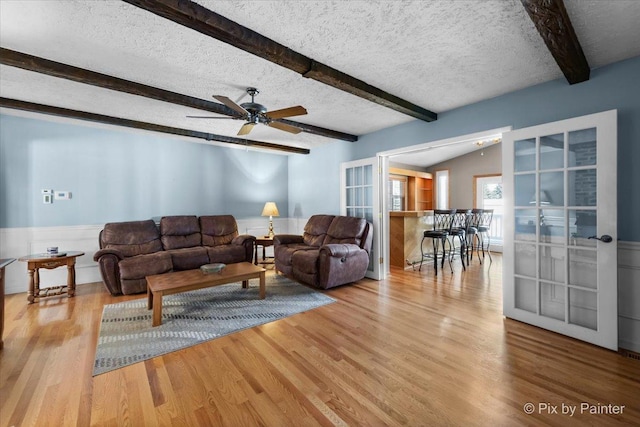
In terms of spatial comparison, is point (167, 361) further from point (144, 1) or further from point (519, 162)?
point (519, 162)

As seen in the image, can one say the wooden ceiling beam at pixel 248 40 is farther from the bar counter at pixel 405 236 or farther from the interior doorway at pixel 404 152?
the bar counter at pixel 405 236

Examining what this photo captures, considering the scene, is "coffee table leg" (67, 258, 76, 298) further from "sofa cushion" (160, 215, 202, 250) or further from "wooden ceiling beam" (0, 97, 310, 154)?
"wooden ceiling beam" (0, 97, 310, 154)

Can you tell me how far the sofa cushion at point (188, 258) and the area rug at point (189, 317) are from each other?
58 centimetres

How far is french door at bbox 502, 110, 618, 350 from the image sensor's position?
220 centimetres

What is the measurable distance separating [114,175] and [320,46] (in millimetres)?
4156

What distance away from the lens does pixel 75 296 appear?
3611 millimetres

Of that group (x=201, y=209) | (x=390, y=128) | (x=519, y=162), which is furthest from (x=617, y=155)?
(x=201, y=209)

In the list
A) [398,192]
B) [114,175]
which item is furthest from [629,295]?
[114,175]

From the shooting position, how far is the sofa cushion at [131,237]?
4062 mm

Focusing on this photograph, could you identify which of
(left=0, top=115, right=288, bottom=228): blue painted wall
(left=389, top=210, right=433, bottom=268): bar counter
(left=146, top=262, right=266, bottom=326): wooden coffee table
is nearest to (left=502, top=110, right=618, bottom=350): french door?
(left=389, top=210, right=433, bottom=268): bar counter

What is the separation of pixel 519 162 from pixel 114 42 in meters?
3.73

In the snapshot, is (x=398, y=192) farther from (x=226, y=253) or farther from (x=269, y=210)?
(x=226, y=253)

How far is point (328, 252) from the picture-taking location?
373cm

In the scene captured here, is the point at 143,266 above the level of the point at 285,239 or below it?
below
